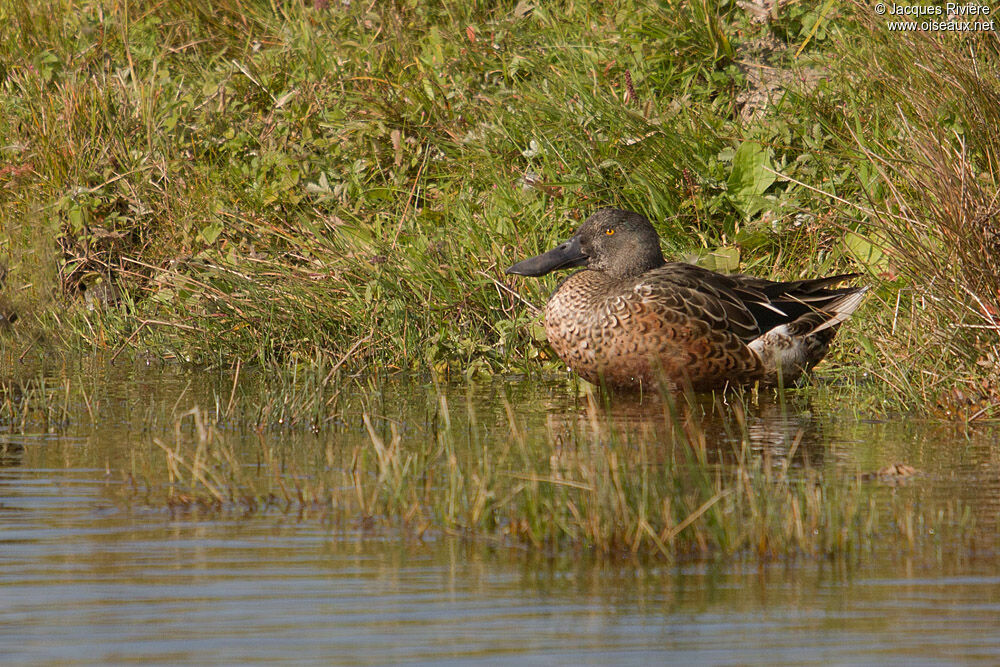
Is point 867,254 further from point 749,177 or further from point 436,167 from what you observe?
point 436,167

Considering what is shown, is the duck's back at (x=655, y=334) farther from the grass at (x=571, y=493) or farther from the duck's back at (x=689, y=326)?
the grass at (x=571, y=493)

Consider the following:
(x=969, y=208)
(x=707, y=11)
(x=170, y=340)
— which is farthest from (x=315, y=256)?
(x=969, y=208)

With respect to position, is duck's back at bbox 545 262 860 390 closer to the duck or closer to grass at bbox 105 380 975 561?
the duck

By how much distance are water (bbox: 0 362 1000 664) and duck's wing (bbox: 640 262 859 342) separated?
244 centimetres

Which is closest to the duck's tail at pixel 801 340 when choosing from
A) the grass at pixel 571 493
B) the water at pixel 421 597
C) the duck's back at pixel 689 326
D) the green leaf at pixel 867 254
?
the duck's back at pixel 689 326

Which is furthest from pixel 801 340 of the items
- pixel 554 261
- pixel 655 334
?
pixel 554 261

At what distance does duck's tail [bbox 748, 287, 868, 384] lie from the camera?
742 centimetres

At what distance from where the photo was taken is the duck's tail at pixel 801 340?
292 inches

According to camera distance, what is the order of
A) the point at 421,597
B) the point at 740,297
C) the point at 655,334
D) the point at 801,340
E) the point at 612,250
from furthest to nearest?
the point at 612,250, the point at 740,297, the point at 801,340, the point at 655,334, the point at 421,597

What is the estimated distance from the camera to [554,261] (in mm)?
7949

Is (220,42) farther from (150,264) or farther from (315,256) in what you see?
(315,256)

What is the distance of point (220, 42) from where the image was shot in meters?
11.6

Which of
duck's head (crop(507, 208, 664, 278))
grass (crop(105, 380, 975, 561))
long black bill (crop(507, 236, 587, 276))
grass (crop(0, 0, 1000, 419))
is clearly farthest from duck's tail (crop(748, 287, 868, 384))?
grass (crop(105, 380, 975, 561))

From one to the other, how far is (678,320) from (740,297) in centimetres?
61
